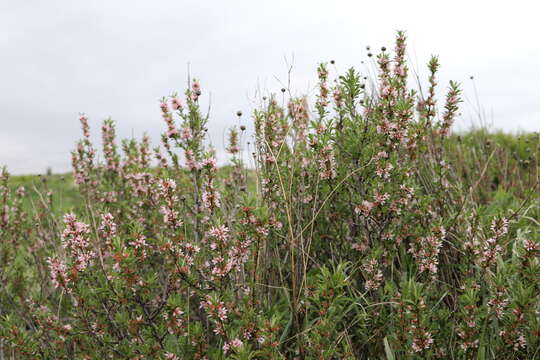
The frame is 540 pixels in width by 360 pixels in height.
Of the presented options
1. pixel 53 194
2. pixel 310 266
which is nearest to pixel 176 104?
pixel 310 266

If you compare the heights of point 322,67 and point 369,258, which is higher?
point 322,67

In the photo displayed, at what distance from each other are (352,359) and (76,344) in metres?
2.04

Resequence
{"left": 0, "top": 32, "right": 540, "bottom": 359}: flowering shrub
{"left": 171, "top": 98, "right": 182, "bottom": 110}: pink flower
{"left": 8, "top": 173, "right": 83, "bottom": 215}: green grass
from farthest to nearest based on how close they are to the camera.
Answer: {"left": 8, "top": 173, "right": 83, "bottom": 215}: green grass < {"left": 171, "top": 98, "right": 182, "bottom": 110}: pink flower < {"left": 0, "top": 32, "right": 540, "bottom": 359}: flowering shrub

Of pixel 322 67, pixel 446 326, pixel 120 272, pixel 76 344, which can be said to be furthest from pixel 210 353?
pixel 322 67

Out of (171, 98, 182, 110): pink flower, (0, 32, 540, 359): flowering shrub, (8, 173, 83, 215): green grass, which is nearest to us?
(0, 32, 540, 359): flowering shrub

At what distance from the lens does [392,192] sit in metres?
3.00

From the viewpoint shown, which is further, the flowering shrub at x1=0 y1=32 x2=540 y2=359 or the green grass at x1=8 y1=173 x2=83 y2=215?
the green grass at x1=8 y1=173 x2=83 y2=215

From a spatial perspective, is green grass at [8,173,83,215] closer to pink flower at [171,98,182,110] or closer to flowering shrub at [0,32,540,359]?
A: flowering shrub at [0,32,540,359]

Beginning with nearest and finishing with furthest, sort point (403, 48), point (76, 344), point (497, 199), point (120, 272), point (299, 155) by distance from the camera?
1. point (120, 272)
2. point (76, 344)
3. point (403, 48)
4. point (299, 155)
5. point (497, 199)

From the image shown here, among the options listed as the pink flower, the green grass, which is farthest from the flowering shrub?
the green grass

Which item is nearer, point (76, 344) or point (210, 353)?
point (210, 353)

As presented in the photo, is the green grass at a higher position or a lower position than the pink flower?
lower

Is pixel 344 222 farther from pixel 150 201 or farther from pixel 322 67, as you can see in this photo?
pixel 150 201

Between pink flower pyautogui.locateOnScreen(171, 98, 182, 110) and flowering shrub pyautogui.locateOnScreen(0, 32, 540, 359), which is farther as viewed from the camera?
pink flower pyautogui.locateOnScreen(171, 98, 182, 110)
